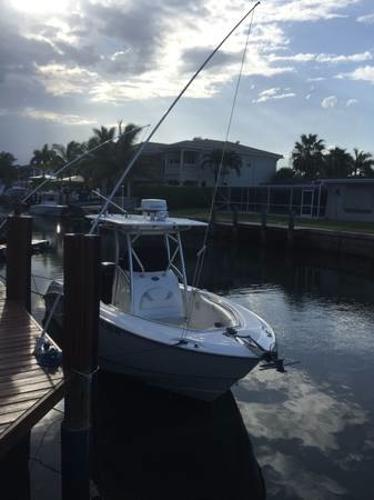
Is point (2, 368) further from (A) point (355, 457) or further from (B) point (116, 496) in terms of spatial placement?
(A) point (355, 457)

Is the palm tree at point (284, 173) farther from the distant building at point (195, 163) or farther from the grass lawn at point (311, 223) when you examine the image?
the grass lawn at point (311, 223)

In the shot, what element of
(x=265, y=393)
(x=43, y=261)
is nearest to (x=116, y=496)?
(x=265, y=393)

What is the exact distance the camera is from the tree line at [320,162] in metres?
58.8

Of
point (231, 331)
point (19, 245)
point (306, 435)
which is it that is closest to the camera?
point (306, 435)

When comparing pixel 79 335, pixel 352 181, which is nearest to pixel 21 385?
pixel 79 335

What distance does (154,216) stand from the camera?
9492 mm

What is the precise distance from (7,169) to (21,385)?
80197 millimetres

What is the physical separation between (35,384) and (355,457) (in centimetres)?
428

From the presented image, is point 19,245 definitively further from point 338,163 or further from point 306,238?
point 338,163

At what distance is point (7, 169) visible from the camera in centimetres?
8012

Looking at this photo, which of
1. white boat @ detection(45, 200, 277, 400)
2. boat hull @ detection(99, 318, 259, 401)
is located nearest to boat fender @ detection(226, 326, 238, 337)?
white boat @ detection(45, 200, 277, 400)

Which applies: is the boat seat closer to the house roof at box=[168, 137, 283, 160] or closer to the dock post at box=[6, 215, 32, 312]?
the dock post at box=[6, 215, 32, 312]

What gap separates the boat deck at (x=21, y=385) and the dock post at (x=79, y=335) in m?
0.20

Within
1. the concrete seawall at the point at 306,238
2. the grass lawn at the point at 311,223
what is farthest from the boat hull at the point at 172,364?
the grass lawn at the point at 311,223
